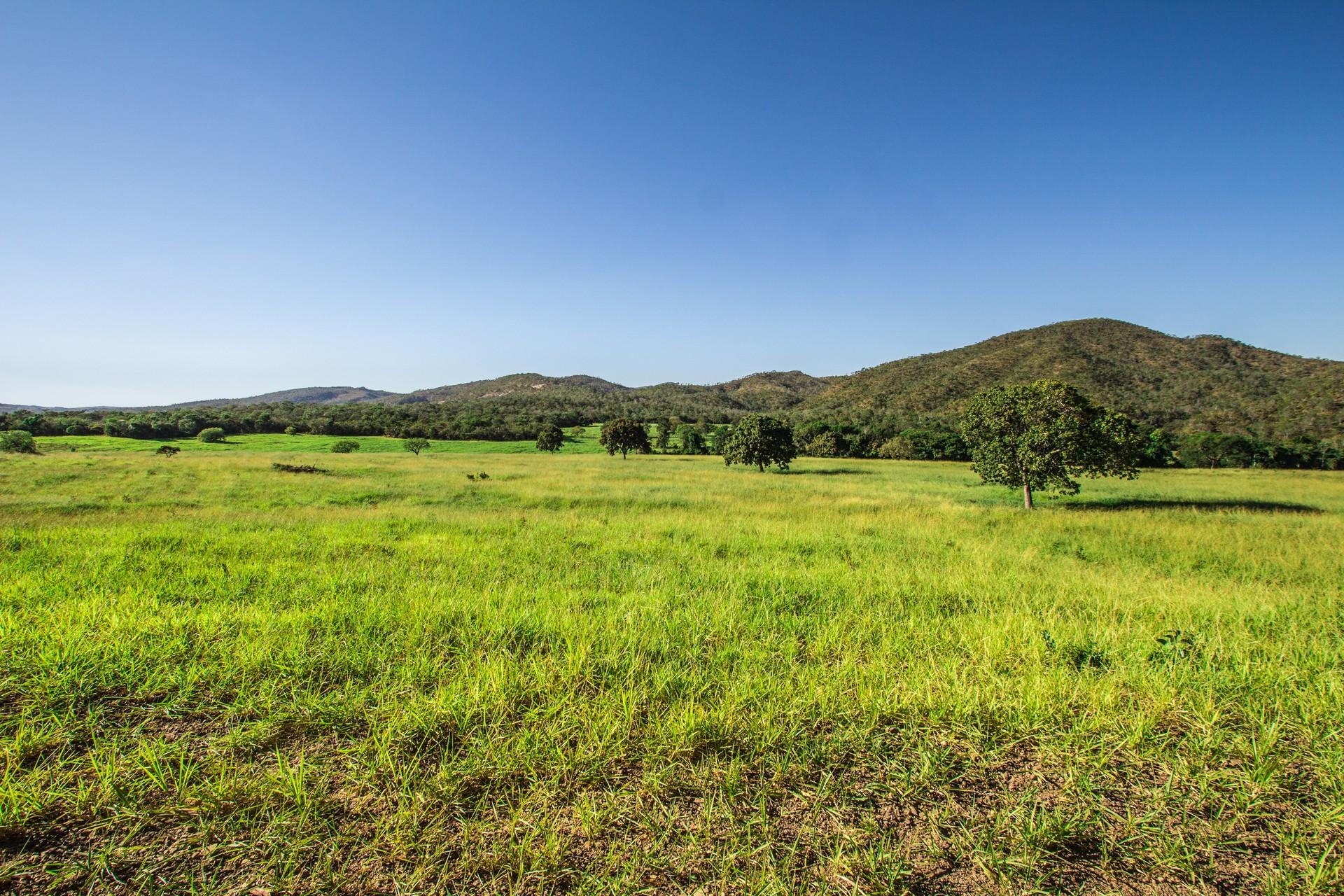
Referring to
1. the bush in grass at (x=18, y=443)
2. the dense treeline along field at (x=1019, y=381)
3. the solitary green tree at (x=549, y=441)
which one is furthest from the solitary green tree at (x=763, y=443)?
the bush in grass at (x=18, y=443)

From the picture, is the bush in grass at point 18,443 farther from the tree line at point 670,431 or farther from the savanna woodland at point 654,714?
the savanna woodland at point 654,714

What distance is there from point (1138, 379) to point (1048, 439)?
320 feet

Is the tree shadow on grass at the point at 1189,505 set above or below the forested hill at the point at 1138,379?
below

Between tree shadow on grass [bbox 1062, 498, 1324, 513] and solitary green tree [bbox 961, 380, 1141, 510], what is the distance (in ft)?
4.82

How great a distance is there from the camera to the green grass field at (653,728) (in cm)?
264

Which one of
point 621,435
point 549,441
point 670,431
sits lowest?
point 549,441

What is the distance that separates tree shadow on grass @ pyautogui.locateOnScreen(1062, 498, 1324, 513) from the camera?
2117cm

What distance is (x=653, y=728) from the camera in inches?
146

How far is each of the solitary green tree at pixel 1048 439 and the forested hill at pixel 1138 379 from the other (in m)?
64.8

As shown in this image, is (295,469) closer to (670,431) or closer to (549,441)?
(549,441)

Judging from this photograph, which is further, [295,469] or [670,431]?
[670,431]

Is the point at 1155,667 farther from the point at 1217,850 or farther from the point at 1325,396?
the point at 1325,396

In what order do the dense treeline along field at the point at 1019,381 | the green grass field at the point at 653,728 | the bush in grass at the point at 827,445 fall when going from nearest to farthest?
the green grass field at the point at 653,728 → the dense treeline along field at the point at 1019,381 → the bush in grass at the point at 827,445

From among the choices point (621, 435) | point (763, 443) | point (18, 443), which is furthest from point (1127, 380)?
point (18, 443)
